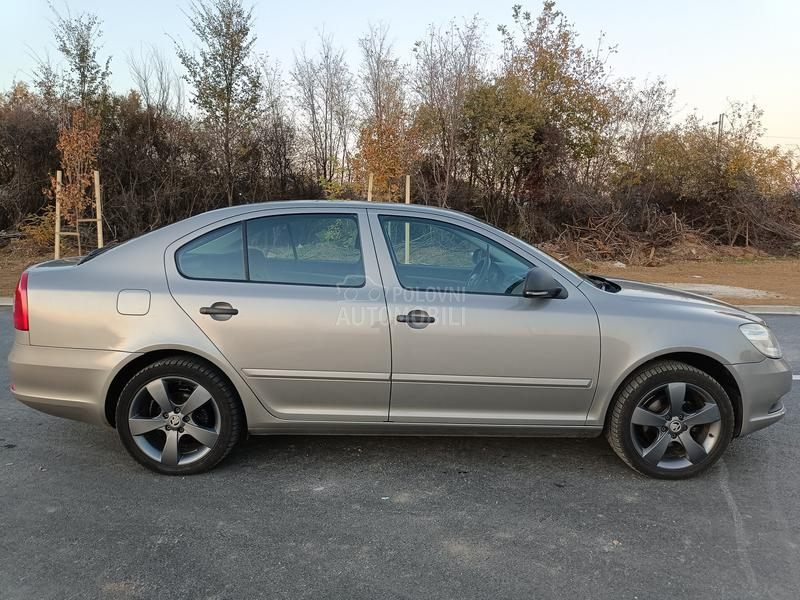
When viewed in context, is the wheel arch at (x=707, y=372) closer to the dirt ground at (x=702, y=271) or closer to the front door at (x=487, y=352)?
the front door at (x=487, y=352)

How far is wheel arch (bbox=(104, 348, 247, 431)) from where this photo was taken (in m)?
3.31

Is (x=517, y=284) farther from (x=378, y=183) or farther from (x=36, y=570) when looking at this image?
(x=378, y=183)

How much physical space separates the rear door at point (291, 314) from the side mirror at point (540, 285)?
32.9 inches

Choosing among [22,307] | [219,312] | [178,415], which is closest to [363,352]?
[219,312]

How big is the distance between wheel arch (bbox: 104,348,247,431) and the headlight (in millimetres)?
3034

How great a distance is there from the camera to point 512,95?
16.7m

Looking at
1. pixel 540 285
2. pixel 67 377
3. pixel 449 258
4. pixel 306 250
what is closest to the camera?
pixel 540 285

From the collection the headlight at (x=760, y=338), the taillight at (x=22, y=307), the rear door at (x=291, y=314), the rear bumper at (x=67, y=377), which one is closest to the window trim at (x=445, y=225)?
the rear door at (x=291, y=314)

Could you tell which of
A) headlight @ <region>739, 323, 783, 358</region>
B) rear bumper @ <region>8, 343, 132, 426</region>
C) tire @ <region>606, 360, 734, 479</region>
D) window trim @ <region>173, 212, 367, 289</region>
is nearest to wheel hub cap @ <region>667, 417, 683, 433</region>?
tire @ <region>606, 360, 734, 479</region>

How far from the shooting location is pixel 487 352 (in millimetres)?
3266

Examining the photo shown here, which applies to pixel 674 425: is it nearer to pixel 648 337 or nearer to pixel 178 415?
pixel 648 337

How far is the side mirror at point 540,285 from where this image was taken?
321 centimetres

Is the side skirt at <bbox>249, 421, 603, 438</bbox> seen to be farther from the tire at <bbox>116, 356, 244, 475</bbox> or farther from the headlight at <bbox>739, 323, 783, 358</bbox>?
the headlight at <bbox>739, 323, 783, 358</bbox>

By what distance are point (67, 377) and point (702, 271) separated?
15.7 m
